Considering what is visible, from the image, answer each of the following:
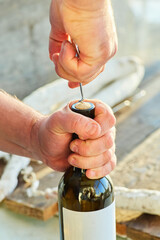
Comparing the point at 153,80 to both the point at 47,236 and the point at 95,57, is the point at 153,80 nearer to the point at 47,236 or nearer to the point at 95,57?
the point at 47,236

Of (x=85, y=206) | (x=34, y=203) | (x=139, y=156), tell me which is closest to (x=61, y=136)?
(x=85, y=206)

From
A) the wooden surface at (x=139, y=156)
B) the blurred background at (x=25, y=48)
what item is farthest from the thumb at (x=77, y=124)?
the blurred background at (x=25, y=48)

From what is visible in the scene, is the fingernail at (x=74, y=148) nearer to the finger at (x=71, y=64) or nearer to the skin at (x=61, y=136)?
the skin at (x=61, y=136)

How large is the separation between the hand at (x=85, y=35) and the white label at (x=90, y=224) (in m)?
0.28

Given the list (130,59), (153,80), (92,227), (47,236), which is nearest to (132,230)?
(47,236)

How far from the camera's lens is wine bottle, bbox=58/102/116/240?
3.14ft

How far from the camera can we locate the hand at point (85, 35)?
0.78 meters

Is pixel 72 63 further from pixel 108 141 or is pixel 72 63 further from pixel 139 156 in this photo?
pixel 139 156

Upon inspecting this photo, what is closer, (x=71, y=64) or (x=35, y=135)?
(x=71, y=64)

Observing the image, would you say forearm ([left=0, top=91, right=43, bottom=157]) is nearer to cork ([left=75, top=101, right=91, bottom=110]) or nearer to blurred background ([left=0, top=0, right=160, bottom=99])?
cork ([left=75, top=101, right=91, bottom=110])

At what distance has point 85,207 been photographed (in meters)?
1.02

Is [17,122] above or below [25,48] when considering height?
above

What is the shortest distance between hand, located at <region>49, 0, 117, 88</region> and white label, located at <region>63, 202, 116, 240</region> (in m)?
0.28

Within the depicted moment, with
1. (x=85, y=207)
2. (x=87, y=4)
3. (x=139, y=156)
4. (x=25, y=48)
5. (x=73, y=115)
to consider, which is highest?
(x=87, y=4)
